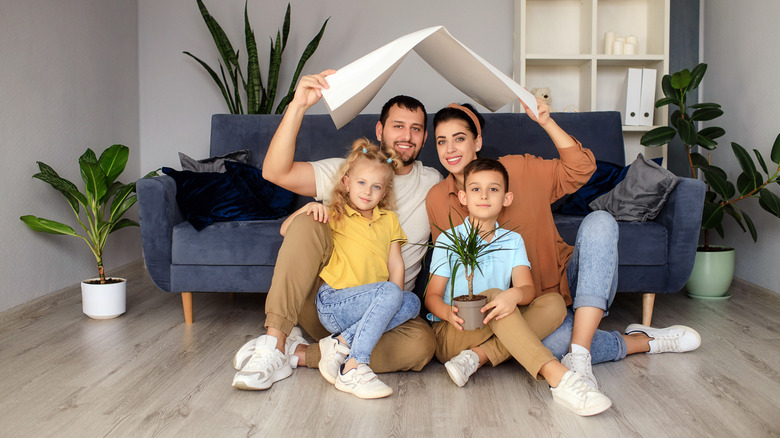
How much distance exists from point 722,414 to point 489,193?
0.84m

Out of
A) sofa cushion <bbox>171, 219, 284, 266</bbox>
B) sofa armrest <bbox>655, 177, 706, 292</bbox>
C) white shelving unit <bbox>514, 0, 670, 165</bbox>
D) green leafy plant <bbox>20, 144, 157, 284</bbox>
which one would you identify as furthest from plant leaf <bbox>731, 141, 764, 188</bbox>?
green leafy plant <bbox>20, 144, 157, 284</bbox>

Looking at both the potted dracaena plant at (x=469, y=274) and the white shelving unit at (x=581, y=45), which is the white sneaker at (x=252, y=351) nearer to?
the potted dracaena plant at (x=469, y=274)

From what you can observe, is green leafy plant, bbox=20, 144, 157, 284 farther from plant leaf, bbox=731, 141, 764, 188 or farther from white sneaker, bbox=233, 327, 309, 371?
plant leaf, bbox=731, 141, 764, 188

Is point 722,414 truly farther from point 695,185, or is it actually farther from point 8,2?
point 8,2

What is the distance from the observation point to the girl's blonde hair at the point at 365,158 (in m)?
1.94

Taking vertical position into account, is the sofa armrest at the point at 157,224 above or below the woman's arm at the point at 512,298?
above

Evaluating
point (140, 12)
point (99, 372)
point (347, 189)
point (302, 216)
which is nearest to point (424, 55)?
point (347, 189)

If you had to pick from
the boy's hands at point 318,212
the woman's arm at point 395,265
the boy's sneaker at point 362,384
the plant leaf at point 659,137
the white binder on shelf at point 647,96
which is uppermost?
the white binder on shelf at point 647,96

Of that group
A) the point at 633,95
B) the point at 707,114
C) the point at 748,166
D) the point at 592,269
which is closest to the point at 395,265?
the point at 592,269

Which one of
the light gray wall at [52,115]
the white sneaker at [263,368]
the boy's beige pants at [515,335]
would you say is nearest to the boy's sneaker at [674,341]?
the boy's beige pants at [515,335]

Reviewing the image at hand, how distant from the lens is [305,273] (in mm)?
1766

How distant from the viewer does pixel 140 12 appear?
3.80 m

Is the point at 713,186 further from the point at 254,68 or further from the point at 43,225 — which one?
the point at 43,225

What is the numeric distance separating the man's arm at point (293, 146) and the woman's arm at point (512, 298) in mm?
769
